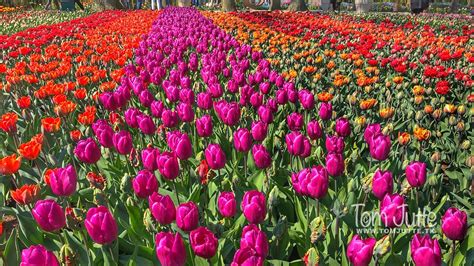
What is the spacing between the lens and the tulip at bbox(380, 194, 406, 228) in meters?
1.74

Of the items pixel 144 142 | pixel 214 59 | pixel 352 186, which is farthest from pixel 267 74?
pixel 352 186

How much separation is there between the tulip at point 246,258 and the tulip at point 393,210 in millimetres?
601

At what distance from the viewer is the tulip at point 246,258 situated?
4.50 ft

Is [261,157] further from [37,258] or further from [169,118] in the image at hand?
[37,258]

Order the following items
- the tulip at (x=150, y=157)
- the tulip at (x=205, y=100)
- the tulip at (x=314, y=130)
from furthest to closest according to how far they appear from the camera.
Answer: the tulip at (x=205, y=100) < the tulip at (x=314, y=130) < the tulip at (x=150, y=157)

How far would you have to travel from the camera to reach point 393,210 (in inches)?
68.6

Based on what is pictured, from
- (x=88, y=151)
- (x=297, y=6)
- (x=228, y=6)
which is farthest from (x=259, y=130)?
(x=297, y=6)

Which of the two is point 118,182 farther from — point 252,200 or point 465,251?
point 465,251

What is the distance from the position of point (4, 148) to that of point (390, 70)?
4851 mm

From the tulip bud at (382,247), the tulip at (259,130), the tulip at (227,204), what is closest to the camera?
the tulip bud at (382,247)

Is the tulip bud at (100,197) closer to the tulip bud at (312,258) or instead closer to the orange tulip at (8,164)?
the orange tulip at (8,164)

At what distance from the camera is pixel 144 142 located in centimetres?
356

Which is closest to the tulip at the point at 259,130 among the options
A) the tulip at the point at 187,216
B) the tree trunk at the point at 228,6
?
the tulip at the point at 187,216

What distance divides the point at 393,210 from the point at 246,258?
Answer: 64 cm
